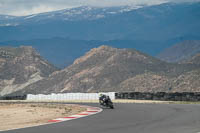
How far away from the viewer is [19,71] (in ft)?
620

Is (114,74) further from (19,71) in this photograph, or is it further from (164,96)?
(164,96)

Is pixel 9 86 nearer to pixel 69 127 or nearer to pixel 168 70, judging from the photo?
pixel 168 70

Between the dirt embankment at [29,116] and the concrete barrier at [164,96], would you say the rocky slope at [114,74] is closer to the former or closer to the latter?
the concrete barrier at [164,96]

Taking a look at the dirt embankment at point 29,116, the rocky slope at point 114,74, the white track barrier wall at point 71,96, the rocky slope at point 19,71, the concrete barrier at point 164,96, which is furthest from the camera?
the rocky slope at point 19,71

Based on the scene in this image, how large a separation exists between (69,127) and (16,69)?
175 m

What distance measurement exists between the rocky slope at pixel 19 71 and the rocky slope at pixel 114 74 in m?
9.29

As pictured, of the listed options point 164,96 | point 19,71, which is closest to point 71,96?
point 164,96

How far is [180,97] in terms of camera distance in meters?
47.6

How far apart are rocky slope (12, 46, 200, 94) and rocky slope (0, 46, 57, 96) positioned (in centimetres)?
929

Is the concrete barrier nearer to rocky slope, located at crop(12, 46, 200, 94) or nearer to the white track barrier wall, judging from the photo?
the white track barrier wall

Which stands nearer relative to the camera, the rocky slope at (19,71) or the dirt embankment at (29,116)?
the dirt embankment at (29,116)

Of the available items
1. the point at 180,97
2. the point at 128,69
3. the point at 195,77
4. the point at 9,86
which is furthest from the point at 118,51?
the point at 180,97

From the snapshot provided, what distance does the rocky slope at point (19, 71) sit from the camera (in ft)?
572

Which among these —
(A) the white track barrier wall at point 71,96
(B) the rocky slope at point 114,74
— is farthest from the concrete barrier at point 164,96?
(B) the rocky slope at point 114,74
